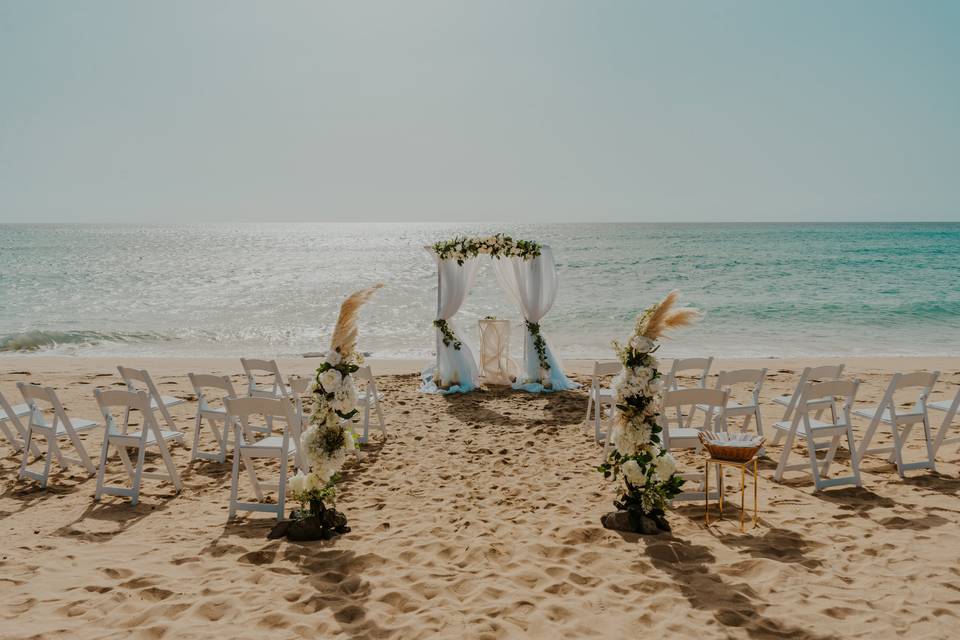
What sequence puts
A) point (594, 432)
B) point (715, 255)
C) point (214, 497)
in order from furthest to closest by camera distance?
1. point (715, 255)
2. point (594, 432)
3. point (214, 497)

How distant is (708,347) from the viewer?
1577cm

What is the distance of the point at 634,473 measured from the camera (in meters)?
4.11

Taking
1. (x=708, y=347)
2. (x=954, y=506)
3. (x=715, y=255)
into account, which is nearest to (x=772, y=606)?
(x=954, y=506)

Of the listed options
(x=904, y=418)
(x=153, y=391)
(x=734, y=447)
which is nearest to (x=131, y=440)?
(x=153, y=391)

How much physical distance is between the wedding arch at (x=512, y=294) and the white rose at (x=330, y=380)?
534 centimetres

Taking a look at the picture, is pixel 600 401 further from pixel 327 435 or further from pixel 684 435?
pixel 327 435

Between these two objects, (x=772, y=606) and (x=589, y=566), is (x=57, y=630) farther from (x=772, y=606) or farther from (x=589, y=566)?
(x=772, y=606)

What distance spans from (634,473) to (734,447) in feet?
2.17

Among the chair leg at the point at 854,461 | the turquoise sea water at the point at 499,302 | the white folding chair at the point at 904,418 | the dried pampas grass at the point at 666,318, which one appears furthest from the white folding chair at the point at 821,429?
the turquoise sea water at the point at 499,302

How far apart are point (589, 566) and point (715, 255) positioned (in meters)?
42.2

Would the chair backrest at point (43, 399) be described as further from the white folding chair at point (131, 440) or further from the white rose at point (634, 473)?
the white rose at point (634, 473)

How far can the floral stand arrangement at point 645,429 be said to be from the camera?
13.4 ft

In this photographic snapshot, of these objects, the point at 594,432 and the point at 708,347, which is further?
the point at 708,347

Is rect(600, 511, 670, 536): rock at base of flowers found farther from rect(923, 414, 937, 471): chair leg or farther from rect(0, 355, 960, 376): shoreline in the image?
rect(0, 355, 960, 376): shoreline
